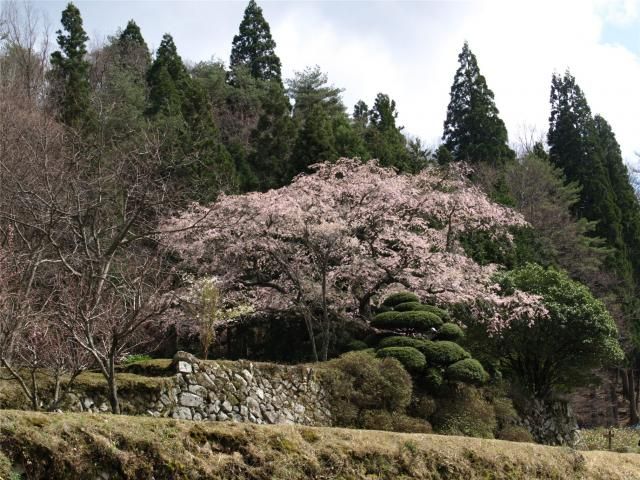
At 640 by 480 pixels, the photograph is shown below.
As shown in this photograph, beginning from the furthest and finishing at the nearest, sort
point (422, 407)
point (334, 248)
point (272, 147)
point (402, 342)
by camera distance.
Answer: point (272, 147) → point (334, 248) → point (402, 342) → point (422, 407)

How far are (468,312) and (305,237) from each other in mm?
4058

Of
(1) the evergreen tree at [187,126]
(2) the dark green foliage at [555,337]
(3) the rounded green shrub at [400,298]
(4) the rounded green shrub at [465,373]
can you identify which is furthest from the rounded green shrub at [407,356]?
(1) the evergreen tree at [187,126]

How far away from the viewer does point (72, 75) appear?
24.2m

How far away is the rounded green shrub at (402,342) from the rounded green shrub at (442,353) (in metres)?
0.13

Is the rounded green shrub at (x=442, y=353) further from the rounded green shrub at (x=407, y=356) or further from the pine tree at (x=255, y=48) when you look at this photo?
the pine tree at (x=255, y=48)

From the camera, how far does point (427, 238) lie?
17859 millimetres

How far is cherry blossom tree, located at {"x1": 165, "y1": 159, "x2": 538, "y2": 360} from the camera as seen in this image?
1590 centimetres

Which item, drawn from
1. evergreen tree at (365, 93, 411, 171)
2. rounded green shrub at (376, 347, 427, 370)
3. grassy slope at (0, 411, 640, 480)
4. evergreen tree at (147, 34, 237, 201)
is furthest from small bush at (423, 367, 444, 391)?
evergreen tree at (365, 93, 411, 171)

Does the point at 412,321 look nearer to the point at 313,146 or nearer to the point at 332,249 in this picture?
the point at 332,249

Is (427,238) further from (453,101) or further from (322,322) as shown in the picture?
(453,101)

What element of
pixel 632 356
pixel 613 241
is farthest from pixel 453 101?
pixel 632 356

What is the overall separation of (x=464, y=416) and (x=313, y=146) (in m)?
11.9

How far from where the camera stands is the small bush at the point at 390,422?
11719 mm

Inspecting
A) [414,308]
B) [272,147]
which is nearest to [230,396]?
[414,308]
